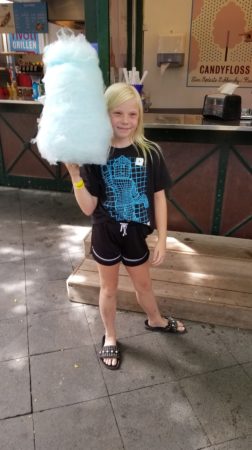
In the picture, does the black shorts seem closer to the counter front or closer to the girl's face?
the girl's face

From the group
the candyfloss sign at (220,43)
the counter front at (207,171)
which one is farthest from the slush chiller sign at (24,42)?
the counter front at (207,171)

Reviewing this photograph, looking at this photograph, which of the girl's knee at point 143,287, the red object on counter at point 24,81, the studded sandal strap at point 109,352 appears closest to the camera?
the girl's knee at point 143,287

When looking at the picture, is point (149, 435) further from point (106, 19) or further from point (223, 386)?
point (106, 19)

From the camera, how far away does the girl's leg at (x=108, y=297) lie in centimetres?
192

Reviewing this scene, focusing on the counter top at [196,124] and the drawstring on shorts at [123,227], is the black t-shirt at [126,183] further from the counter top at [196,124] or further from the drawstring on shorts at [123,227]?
the counter top at [196,124]

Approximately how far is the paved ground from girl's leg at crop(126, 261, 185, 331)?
11cm

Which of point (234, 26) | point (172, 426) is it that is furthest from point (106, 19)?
point (234, 26)

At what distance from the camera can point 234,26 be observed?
5211mm

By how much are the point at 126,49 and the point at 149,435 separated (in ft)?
13.0

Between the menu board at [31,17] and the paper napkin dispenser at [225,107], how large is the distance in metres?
2.89

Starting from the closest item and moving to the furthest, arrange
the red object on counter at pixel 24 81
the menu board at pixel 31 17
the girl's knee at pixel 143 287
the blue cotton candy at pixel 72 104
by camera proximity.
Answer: the blue cotton candy at pixel 72 104, the girl's knee at pixel 143 287, the menu board at pixel 31 17, the red object on counter at pixel 24 81

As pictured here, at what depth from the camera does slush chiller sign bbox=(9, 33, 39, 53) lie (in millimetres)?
5824

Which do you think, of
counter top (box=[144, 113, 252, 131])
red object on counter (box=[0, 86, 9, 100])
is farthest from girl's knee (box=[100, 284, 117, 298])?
red object on counter (box=[0, 86, 9, 100])

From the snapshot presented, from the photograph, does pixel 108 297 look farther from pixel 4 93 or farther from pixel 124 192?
pixel 4 93
